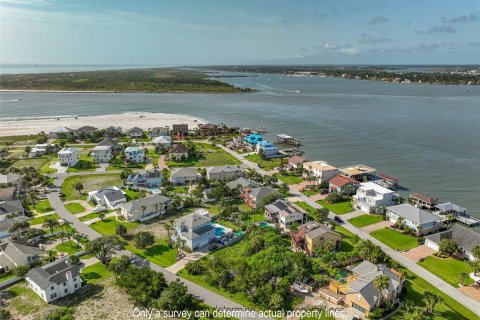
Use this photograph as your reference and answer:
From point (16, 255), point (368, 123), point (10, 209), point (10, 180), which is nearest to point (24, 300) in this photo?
point (16, 255)

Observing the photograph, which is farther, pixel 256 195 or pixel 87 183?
pixel 87 183

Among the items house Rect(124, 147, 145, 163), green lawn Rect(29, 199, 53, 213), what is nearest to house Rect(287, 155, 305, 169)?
house Rect(124, 147, 145, 163)

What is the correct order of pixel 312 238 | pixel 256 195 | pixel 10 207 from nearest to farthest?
pixel 312 238, pixel 10 207, pixel 256 195

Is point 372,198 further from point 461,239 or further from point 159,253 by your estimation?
point 159,253

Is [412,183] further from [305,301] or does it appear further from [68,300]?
[68,300]

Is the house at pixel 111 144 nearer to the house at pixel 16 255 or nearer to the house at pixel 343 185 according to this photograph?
the house at pixel 16 255

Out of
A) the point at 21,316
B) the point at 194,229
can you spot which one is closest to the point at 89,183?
the point at 194,229

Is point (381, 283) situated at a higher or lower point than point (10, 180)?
higher
